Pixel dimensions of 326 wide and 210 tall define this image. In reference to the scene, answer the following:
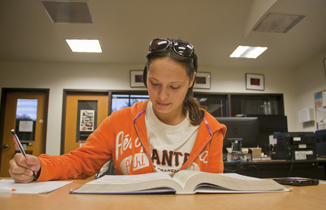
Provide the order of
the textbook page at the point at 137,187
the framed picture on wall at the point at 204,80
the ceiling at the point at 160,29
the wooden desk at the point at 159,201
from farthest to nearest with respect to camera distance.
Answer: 1. the framed picture on wall at the point at 204,80
2. the ceiling at the point at 160,29
3. the textbook page at the point at 137,187
4. the wooden desk at the point at 159,201

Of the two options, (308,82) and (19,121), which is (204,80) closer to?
(308,82)

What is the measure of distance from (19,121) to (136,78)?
2.25m

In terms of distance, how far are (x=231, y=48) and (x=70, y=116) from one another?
3.08 meters

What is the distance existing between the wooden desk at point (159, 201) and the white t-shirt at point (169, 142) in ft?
1.54

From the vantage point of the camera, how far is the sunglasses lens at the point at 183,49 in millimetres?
1041

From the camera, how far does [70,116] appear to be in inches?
177

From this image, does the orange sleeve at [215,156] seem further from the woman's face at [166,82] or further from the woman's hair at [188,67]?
the woman's face at [166,82]

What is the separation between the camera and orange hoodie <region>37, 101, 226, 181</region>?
1.02 m

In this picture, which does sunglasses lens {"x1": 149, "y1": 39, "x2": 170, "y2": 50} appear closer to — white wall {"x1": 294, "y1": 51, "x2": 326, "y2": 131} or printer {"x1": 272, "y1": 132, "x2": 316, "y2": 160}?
printer {"x1": 272, "y1": 132, "x2": 316, "y2": 160}

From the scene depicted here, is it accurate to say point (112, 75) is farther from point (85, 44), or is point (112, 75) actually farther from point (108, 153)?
point (108, 153)

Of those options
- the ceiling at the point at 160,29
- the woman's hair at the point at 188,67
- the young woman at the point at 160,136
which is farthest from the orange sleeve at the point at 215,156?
the ceiling at the point at 160,29

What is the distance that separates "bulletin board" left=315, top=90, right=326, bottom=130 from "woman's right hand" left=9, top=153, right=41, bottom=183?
441 cm

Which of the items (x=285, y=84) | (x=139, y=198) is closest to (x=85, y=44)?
(x=139, y=198)

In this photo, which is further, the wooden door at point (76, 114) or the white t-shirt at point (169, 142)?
the wooden door at point (76, 114)
